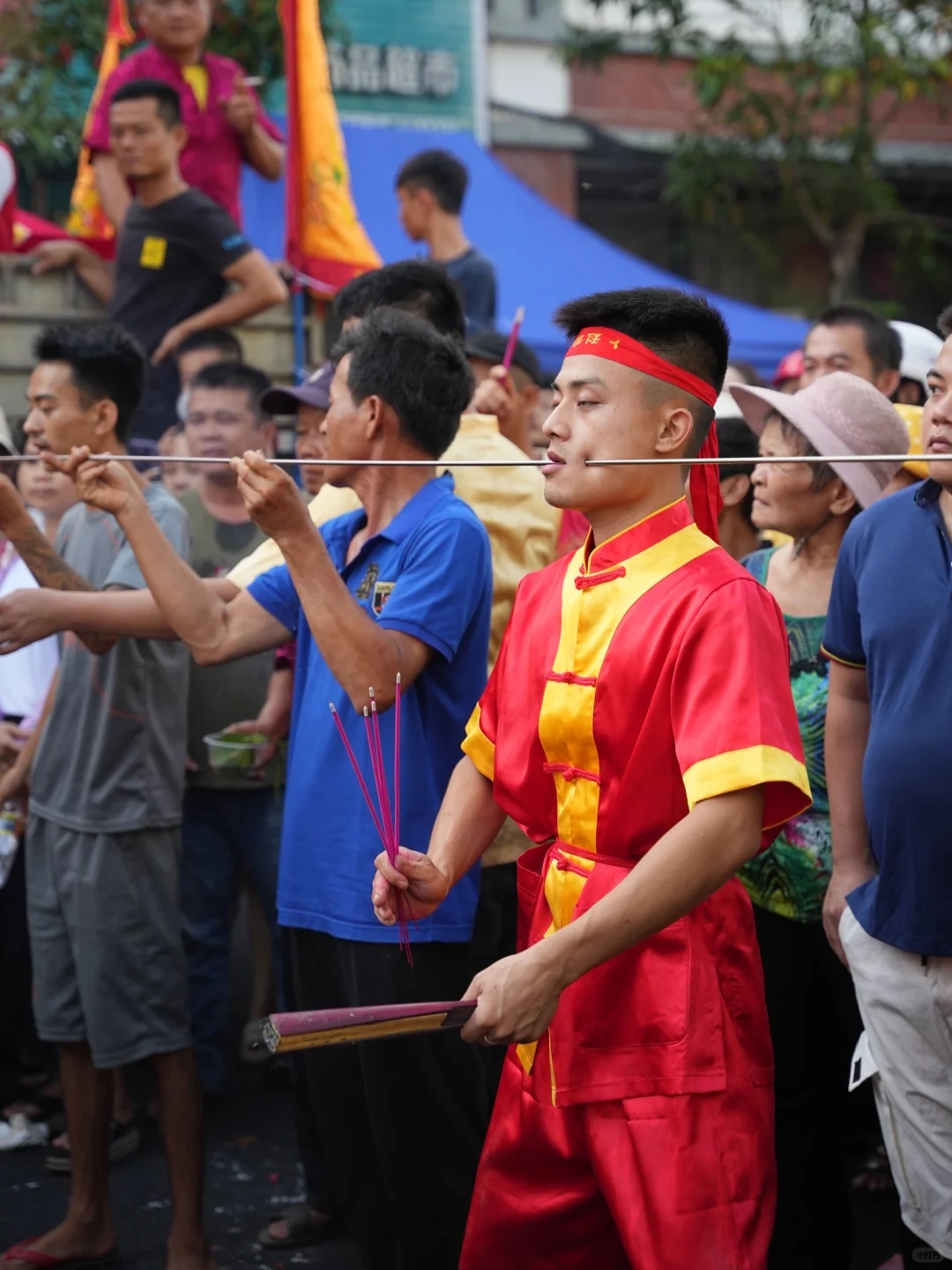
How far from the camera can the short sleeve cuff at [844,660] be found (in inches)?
116

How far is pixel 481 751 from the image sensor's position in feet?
8.38

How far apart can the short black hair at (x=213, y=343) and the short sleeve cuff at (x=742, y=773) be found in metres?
3.95

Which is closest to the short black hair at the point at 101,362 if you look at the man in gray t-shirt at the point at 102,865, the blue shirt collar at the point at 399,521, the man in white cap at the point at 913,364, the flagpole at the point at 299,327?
the man in gray t-shirt at the point at 102,865

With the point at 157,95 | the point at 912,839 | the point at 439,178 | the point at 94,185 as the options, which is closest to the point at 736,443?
the point at 912,839

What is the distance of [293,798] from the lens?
3090 millimetres

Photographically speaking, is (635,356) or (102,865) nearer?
(635,356)

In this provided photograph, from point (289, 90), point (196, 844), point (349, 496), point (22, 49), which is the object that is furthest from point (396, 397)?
point (22, 49)

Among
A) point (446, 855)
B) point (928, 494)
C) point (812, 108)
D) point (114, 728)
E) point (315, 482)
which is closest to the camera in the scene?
point (446, 855)

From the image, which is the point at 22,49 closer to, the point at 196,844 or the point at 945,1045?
the point at 196,844

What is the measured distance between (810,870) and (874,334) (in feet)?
6.86

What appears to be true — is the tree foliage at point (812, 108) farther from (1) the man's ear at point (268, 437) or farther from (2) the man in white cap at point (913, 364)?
(1) the man's ear at point (268, 437)

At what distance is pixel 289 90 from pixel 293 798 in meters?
4.61

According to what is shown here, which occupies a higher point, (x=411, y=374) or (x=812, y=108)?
(x=812, y=108)

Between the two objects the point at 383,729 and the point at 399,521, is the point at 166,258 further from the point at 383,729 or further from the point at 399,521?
→ the point at 383,729
